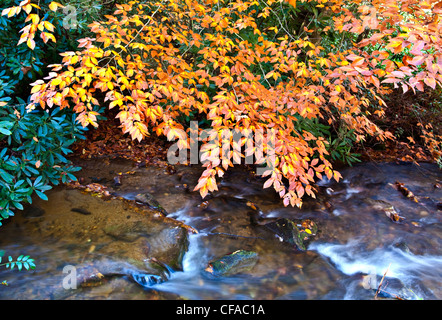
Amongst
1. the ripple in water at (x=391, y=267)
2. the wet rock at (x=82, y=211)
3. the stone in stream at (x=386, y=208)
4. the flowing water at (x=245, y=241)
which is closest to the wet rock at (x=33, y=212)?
the flowing water at (x=245, y=241)

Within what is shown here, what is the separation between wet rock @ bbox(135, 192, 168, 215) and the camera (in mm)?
3246

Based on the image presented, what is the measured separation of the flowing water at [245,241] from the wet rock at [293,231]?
0.06 m

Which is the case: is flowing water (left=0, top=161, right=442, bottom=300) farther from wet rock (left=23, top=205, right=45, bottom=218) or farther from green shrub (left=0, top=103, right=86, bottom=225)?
green shrub (left=0, top=103, right=86, bottom=225)

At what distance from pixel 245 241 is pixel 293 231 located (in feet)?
1.70

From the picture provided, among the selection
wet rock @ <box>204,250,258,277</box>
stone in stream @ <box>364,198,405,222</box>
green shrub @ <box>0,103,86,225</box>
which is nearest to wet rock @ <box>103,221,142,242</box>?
green shrub @ <box>0,103,86,225</box>

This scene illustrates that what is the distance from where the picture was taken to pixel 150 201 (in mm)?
3283

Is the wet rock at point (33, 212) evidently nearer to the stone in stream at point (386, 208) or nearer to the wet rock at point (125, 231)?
the wet rock at point (125, 231)

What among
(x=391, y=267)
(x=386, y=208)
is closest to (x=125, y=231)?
(x=391, y=267)

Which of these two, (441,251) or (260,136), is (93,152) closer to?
(260,136)

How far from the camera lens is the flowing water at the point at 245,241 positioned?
2.29m

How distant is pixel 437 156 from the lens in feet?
16.0

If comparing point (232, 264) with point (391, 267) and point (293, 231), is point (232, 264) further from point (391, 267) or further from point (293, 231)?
point (391, 267)

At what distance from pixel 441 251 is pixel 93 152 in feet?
15.5

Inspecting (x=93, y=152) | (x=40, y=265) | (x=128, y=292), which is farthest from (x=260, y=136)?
(x=93, y=152)
